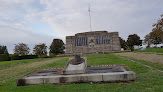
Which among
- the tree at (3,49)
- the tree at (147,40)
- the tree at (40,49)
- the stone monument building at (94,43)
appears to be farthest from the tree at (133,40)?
the tree at (3,49)

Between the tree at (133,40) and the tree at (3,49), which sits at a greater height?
the tree at (133,40)

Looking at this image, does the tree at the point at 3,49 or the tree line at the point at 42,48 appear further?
the tree line at the point at 42,48

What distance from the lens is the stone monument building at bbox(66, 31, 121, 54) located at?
4791 cm

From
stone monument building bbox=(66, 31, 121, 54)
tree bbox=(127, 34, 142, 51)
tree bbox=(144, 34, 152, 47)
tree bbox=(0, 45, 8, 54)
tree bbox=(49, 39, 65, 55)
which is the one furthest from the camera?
tree bbox=(127, 34, 142, 51)

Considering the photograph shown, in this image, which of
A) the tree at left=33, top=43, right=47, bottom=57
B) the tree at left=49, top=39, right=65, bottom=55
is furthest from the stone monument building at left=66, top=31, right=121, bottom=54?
the tree at left=33, top=43, right=47, bottom=57

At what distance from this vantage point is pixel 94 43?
4878 cm

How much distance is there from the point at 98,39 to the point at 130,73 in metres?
43.4

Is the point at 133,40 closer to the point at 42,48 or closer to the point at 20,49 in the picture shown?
the point at 42,48

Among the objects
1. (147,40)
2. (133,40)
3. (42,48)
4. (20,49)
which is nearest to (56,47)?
(42,48)

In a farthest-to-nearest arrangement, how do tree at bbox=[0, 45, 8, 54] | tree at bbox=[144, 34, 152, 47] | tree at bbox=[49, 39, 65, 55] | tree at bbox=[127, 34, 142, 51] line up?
tree at bbox=[127, 34, 142, 51] < tree at bbox=[144, 34, 152, 47] < tree at bbox=[49, 39, 65, 55] < tree at bbox=[0, 45, 8, 54]

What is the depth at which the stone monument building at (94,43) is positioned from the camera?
47.9 metres

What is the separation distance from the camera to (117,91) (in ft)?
14.9

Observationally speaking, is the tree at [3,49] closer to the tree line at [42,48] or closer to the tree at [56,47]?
the tree line at [42,48]

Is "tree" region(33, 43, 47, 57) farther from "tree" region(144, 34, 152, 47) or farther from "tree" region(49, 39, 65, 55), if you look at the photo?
"tree" region(144, 34, 152, 47)
